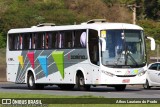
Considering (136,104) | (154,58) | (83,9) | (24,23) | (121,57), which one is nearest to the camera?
(136,104)

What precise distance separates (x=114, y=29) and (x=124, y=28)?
1.58 ft

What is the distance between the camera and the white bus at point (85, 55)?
107 feet

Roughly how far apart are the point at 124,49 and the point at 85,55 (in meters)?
1.87

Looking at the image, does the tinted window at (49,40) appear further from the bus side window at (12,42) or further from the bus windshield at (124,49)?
the bus windshield at (124,49)

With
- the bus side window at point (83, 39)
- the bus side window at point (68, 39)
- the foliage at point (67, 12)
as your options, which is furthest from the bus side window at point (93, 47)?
the foliage at point (67, 12)

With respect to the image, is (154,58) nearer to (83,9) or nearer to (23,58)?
(23,58)

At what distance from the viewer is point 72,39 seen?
112 feet

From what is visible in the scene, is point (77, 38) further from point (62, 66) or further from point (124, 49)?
point (124, 49)

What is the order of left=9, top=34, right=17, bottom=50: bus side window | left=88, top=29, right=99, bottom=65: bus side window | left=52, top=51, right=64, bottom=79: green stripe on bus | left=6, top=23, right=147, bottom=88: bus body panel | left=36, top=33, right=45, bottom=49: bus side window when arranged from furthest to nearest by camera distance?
left=9, top=34, right=17, bottom=50: bus side window → left=36, top=33, right=45, bottom=49: bus side window → left=52, top=51, right=64, bottom=79: green stripe on bus → left=88, top=29, right=99, bottom=65: bus side window → left=6, top=23, right=147, bottom=88: bus body panel

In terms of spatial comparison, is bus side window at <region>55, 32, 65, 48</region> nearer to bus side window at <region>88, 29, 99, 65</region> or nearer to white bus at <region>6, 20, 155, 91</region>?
white bus at <region>6, 20, 155, 91</region>

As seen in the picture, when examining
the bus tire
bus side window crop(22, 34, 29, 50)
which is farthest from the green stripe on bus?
bus side window crop(22, 34, 29, 50)

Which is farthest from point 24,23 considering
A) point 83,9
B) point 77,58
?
point 77,58

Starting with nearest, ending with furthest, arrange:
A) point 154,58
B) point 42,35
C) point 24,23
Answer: point 42,35, point 154,58, point 24,23

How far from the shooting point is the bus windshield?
107 ft
